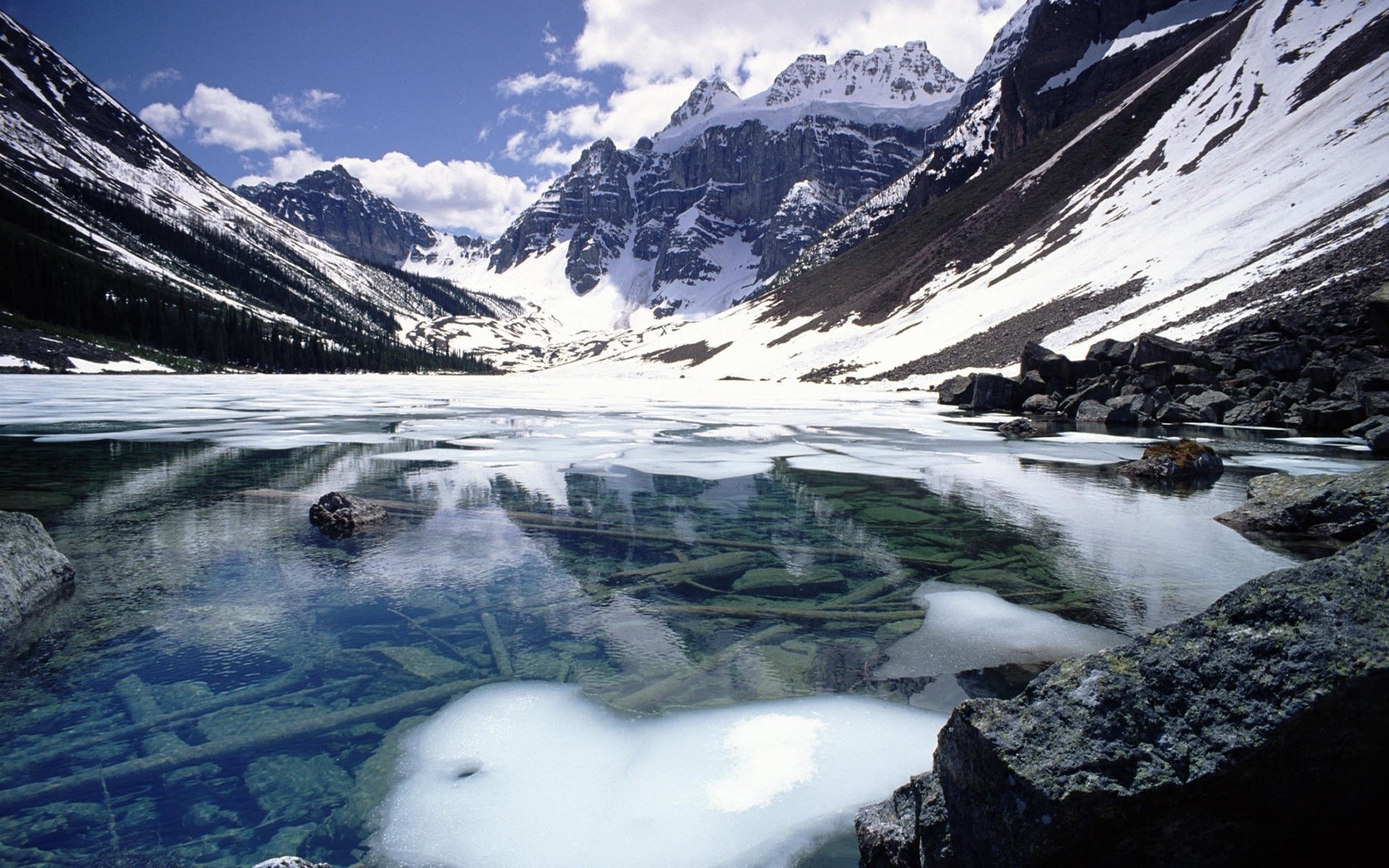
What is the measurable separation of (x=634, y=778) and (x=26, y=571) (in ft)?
17.9

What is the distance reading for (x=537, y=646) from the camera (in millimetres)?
4969

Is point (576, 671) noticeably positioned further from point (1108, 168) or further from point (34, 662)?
point (1108, 168)

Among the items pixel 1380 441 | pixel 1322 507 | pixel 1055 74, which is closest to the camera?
pixel 1322 507

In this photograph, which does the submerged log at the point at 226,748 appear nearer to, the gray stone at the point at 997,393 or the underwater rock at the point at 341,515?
the underwater rock at the point at 341,515

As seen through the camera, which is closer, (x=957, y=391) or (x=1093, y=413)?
(x=1093, y=413)

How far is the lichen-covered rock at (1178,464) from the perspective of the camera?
11.4m

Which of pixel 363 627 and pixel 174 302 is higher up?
pixel 174 302

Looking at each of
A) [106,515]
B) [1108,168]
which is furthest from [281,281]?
[106,515]

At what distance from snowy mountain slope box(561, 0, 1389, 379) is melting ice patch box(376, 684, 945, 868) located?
3254 cm

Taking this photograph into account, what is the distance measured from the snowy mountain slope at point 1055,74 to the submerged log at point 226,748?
118623 millimetres

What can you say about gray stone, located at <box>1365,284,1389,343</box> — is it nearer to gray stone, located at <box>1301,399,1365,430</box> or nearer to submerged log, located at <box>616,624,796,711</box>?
gray stone, located at <box>1301,399,1365,430</box>

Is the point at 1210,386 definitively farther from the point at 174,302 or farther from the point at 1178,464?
the point at 174,302

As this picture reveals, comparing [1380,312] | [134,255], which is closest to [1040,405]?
[1380,312]

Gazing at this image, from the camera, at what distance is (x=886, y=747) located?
3.74 m
